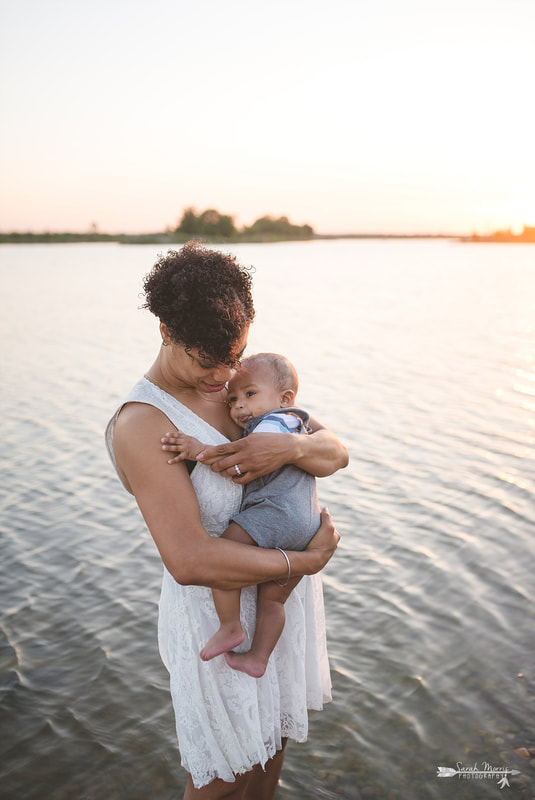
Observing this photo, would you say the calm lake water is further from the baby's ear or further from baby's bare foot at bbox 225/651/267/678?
the baby's ear

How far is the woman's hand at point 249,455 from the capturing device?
204 centimetres

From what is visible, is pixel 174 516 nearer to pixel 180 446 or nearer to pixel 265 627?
pixel 180 446

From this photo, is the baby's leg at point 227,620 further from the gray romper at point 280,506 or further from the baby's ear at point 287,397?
the baby's ear at point 287,397

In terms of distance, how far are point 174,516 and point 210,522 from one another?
0.80 feet

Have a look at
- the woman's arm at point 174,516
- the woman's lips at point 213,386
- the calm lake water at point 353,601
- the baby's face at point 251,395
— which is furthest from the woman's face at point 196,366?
the calm lake water at point 353,601

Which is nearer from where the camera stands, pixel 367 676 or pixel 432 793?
pixel 432 793

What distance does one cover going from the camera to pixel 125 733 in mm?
3846

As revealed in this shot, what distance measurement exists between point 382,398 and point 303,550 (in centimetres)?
872

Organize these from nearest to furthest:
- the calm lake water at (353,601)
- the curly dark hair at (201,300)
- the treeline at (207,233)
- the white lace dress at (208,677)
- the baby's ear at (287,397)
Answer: the curly dark hair at (201,300) → the white lace dress at (208,677) → the baby's ear at (287,397) → the calm lake water at (353,601) → the treeline at (207,233)

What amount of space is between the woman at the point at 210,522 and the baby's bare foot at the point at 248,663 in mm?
55

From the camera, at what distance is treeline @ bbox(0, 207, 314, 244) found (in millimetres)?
86088

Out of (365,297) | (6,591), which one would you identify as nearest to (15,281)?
(365,297)

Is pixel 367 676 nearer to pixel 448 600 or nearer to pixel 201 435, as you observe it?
pixel 448 600

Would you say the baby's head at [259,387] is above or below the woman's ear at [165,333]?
below
